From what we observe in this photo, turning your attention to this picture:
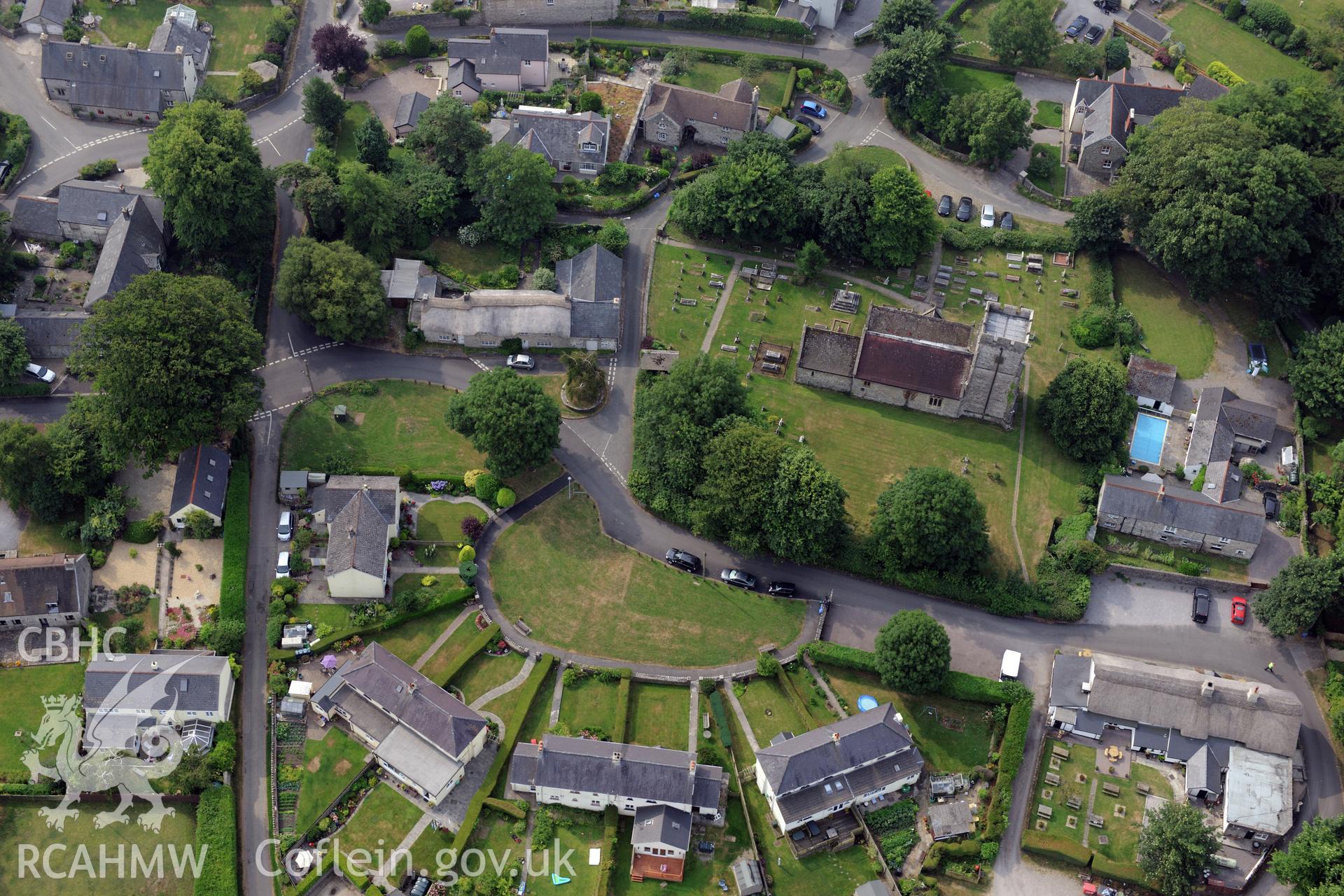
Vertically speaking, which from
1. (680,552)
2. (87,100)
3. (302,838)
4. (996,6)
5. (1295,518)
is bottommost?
(302,838)

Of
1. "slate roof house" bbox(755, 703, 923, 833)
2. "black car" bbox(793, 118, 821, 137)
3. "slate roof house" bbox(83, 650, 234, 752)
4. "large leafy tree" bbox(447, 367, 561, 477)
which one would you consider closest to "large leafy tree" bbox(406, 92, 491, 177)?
"large leafy tree" bbox(447, 367, 561, 477)

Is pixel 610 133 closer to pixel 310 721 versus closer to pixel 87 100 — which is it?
pixel 87 100

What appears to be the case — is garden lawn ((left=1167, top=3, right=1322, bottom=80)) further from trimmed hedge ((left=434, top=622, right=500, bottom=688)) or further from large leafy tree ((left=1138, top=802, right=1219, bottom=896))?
trimmed hedge ((left=434, top=622, right=500, bottom=688))

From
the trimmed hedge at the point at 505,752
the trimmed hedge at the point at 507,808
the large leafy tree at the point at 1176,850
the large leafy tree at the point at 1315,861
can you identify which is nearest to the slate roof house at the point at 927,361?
the trimmed hedge at the point at 505,752

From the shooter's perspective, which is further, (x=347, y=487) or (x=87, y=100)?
(x=87, y=100)

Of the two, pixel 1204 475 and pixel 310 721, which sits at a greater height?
pixel 1204 475

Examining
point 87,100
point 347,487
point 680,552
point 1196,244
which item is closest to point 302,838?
point 347,487
